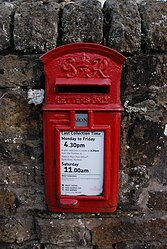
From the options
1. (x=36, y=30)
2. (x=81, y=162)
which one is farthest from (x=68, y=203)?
(x=36, y=30)

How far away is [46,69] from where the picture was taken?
1.88m

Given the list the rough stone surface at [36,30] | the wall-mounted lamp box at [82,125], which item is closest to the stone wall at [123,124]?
the rough stone surface at [36,30]

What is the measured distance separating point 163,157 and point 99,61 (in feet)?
2.19

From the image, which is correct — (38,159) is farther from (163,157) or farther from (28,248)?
(163,157)

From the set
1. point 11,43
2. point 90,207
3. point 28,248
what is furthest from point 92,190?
point 11,43

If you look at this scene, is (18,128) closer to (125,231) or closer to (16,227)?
(16,227)

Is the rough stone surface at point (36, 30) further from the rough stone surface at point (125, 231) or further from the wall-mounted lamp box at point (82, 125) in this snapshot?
the rough stone surface at point (125, 231)

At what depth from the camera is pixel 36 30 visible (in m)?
1.93

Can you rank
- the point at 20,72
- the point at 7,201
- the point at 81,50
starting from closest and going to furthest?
1. the point at 81,50
2. the point at 20,72
3. the point at 7,201

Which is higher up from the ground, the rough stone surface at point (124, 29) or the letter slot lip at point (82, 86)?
the rough stone surface at point (124, 29)

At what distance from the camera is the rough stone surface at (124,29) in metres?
1.92

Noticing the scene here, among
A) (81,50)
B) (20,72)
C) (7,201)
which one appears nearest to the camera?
(81,50)

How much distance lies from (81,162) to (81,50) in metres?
0.59

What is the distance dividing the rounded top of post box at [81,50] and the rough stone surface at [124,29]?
0.10 meters
